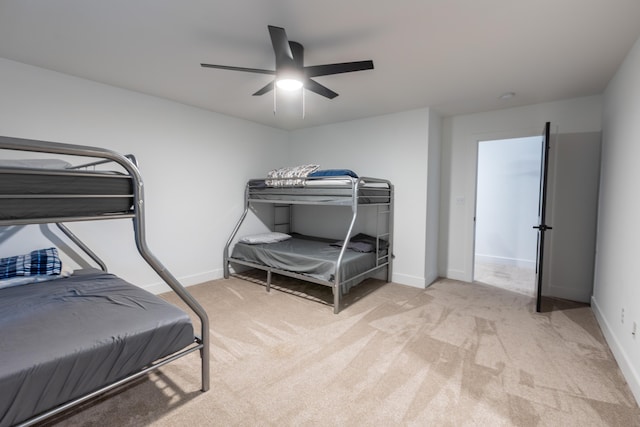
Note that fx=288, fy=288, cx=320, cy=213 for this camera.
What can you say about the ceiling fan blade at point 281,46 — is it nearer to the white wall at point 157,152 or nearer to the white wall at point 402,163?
the white wall at point 157,152

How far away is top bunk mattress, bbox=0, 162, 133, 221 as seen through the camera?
1.08m

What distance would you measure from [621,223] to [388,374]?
6.90ft

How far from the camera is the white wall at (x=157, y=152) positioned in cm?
254

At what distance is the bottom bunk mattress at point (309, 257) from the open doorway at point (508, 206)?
2.35m

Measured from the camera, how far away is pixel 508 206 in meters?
5.12

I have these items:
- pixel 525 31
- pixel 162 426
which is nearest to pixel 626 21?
pixel 525 31

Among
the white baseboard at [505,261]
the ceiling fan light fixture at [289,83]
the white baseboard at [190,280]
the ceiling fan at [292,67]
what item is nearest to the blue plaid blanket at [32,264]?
the white baseboard at [190,280]

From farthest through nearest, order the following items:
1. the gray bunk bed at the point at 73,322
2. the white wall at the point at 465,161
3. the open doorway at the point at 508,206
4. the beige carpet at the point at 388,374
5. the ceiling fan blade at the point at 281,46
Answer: the open doorway at the point at 508,206
the white wall at the point at 465,161
the ceiling fan blade at the point at 281,46
the beige carpet at the point at 388,374
the gray bunk bed at the point at 73,322

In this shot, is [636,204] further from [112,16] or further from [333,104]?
[112,16]

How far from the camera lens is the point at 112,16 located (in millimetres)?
1797

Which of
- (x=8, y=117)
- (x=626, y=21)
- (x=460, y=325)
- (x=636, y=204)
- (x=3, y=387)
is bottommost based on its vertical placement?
(x=460, y=325)

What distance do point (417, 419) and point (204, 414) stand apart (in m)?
1.15

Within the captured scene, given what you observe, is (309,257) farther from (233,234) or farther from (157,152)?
(157,152)

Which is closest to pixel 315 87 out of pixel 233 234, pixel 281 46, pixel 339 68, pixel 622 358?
pixel 339 68
